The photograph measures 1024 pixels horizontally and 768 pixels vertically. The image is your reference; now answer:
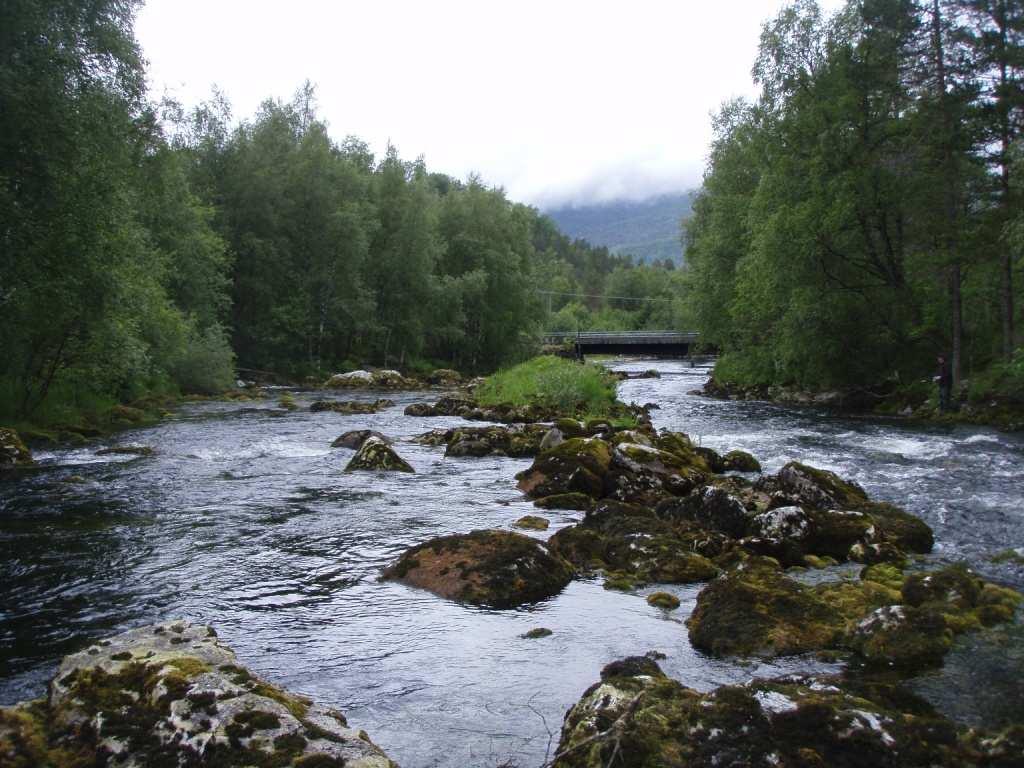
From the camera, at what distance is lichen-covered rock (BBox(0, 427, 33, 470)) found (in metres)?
16.3

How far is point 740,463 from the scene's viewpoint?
16906mm

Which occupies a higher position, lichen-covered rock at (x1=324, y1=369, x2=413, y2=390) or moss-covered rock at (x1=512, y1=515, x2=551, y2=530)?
moss-covered rock at (x1=512, y1=515, x2=551, y2=530)

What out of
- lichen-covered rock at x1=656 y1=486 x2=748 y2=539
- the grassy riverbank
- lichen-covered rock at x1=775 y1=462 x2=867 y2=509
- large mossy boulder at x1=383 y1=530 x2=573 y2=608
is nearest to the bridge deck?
the grassy riverbank

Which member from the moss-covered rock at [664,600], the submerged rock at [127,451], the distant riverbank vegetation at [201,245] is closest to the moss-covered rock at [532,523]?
the moss-covered rock at [664,600]

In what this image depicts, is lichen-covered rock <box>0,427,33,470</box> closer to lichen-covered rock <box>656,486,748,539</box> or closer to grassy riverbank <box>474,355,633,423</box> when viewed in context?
lichen-covered rock <box>656,486,748,539</box>

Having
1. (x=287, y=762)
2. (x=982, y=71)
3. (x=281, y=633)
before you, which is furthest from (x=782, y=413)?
(x=287, y=762)

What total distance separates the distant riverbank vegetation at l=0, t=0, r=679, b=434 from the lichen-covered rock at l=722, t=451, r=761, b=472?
15104mm

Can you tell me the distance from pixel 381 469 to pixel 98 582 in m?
8.42

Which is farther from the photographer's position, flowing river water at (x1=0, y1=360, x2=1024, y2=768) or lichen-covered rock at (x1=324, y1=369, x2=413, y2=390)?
lichen-covered rock at (x1=324, y1=369, x2=413, y2=390)

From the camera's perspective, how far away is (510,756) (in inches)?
198

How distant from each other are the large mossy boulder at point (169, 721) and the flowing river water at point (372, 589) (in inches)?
33.2

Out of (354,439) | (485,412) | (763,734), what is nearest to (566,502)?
(354,439)

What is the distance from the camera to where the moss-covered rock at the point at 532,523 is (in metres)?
11.5

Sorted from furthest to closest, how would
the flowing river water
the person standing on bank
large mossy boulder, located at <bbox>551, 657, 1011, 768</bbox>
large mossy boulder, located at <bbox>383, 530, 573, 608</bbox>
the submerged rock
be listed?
the person standing on bank, the submerged rock, large mossy boulder, located at <bbox>383, 530, 573, 608</bbox>, the flowing river water, large mossy boulder, located at <bbox>551, 657, 1011, 768</bbox>
